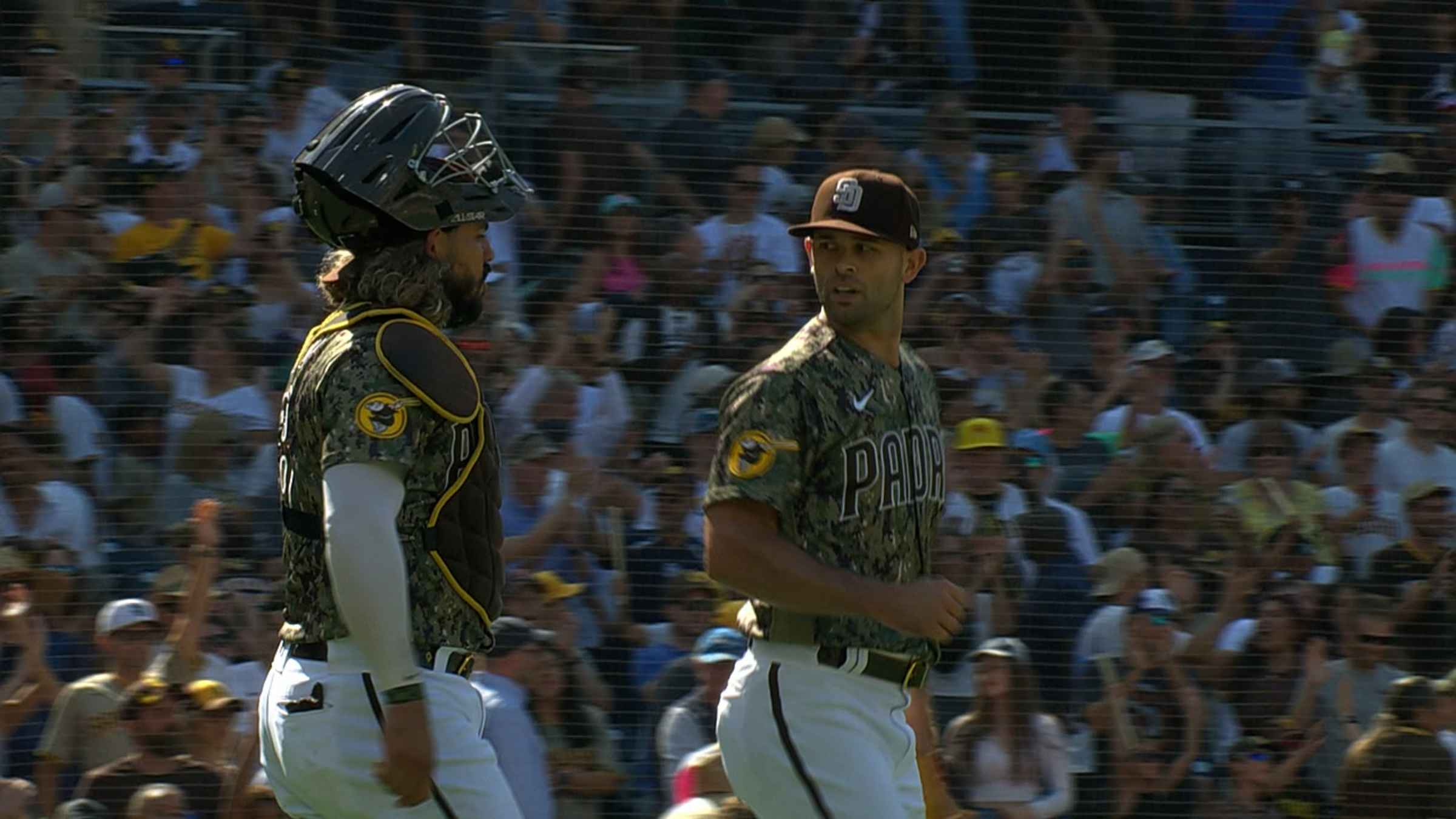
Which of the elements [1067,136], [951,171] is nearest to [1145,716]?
[951,171]

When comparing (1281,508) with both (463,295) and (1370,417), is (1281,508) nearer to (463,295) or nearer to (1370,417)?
(1370,417)

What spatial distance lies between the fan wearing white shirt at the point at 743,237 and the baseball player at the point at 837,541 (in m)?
3.45

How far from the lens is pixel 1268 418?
6.93 metres

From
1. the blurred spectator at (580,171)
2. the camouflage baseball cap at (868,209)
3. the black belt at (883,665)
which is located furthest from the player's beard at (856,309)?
the blurred spectator at (580,171)

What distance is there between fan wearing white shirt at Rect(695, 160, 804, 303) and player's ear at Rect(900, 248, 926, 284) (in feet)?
11.0

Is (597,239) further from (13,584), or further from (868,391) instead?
(868,391)

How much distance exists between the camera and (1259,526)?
21.6 feet

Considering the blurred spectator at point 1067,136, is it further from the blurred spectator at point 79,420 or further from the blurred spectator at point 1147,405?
the blurred spectator at point 79,420

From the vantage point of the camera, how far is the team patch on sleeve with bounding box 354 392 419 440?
285 centimetres

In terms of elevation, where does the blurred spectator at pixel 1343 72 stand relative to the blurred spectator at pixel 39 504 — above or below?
above

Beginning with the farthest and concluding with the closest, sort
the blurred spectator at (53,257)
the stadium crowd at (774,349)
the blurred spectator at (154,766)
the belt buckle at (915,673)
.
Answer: the blurred spectator at (53,257), the stadium crowd at (774,349), the blurred spectator at (154,766), the belt buckle at (915,673)

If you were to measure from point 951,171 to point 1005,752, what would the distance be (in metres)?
2.37

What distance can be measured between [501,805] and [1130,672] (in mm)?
3655

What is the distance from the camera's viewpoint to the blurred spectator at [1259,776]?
240 inches
